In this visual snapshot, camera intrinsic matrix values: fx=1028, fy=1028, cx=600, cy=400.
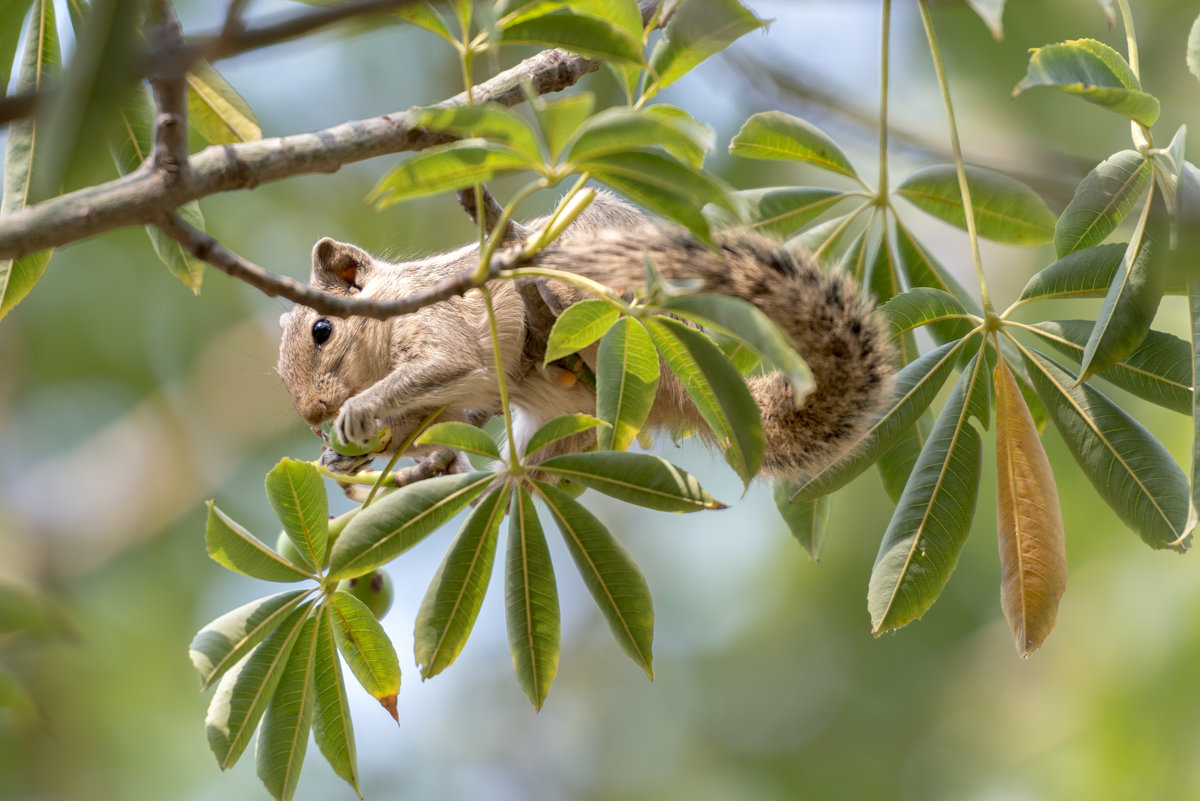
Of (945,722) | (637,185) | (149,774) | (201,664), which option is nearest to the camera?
(637,185)

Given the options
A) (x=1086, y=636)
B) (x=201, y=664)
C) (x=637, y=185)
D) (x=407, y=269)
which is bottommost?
(x=1086, y=636)

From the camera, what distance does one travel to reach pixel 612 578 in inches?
56.5

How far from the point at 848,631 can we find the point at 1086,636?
1.64 meters

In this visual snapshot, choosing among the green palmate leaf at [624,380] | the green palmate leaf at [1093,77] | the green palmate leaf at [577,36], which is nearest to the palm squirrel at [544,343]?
the green palmate leaf at [624,380]

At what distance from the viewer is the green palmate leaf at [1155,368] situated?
1.40 meters

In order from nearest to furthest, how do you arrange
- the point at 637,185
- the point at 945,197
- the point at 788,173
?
the point at 637,185, the point at 945,197, the point at 788,173

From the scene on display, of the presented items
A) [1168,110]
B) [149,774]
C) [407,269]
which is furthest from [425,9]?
[149,774]

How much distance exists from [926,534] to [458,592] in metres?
0.65

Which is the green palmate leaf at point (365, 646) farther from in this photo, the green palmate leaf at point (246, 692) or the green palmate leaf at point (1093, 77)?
the green palmate leaf at point (1093, 77)

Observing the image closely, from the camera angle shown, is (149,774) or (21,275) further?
(149,774)

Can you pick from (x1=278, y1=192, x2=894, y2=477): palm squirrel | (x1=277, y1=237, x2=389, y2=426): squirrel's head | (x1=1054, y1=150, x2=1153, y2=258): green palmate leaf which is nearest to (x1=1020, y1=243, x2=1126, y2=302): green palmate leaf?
(x1=1054, y1=150, x2=1153, y2=258): green palmate leaf

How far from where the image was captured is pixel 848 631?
7531mm

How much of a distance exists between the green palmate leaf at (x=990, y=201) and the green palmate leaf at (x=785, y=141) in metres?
0.19

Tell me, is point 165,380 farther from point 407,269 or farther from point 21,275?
point 21,275
